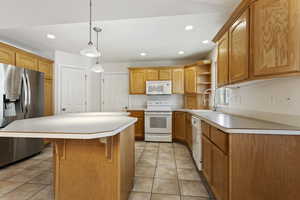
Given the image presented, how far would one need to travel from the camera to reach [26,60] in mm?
2904

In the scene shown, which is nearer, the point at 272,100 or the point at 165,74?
the point at 272,100

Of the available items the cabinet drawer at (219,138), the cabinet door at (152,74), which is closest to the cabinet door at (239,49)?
the cabinet drawer at (219,138)

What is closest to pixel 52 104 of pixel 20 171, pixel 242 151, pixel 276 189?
pixel 20 171

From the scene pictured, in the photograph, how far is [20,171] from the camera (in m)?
2.27

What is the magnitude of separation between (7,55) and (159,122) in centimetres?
356

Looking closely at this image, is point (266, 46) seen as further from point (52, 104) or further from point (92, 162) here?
point (52, 104)

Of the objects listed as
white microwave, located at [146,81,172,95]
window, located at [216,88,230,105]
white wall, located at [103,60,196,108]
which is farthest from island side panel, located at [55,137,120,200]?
white wall, located at [103,60,196,108]

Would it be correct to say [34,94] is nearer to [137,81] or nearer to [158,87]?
[137,81]

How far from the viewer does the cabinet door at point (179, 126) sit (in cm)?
382

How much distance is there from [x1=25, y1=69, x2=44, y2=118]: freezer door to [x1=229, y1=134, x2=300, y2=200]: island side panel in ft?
11.2

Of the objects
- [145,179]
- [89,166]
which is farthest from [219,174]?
[89,166]

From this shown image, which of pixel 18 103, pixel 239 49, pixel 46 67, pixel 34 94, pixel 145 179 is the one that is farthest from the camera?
pixel 46 67

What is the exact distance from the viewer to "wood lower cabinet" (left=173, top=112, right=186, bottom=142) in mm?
3799

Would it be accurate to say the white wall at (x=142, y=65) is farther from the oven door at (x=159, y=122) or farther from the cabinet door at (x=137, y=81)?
the oven door at (x=159, y=122)
